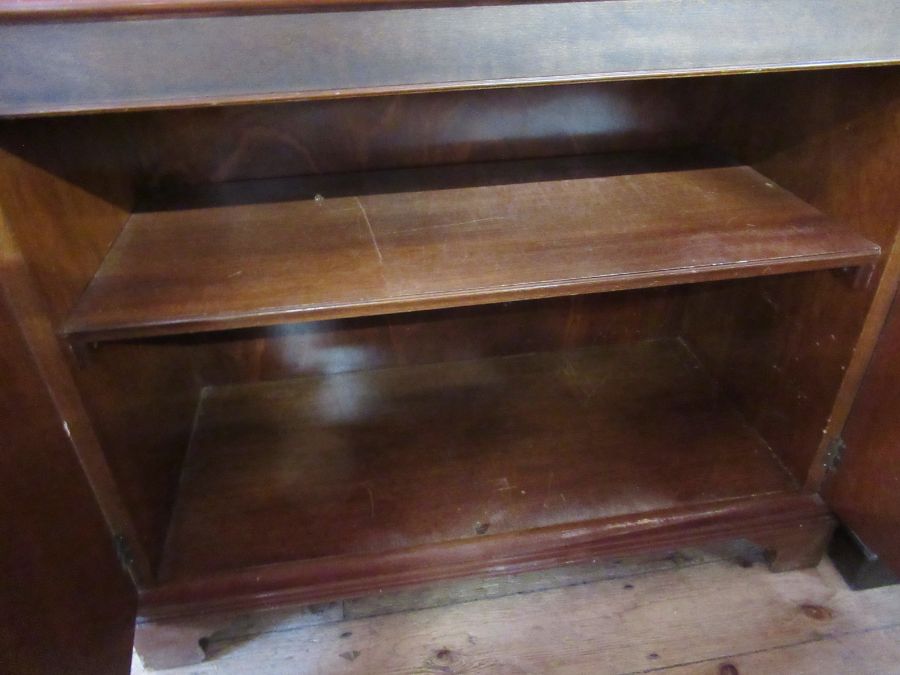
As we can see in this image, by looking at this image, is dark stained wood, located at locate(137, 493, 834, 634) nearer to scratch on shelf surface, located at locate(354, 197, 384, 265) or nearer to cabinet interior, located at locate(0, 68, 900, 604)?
cabinet interior, located at locate(0, 68, 900, 604)

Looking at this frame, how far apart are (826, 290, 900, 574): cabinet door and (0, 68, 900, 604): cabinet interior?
4 cm

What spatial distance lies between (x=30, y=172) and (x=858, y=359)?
3.06ft

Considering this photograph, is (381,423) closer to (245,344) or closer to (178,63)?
(245,344)

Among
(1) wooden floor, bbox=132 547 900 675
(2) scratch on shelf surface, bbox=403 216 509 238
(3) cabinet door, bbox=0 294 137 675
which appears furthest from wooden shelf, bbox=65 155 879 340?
(1) wooden floor, bbox=132 547 900 675

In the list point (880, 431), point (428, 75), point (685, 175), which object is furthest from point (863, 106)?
point (428, 75)

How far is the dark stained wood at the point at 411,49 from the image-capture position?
1.63 ft

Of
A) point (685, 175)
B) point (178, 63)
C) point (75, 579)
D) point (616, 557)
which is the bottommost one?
point (616, 557)

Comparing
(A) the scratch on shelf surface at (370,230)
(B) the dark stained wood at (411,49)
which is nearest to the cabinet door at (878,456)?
(B) the dark stained wood at (411,49)

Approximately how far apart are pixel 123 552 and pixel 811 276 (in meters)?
0.92

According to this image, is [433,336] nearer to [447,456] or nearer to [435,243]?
[447,456]

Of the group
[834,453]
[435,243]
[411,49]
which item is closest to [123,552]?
[435,243]

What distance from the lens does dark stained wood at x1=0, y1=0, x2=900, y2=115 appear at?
498mm

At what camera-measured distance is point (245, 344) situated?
109 centimetres

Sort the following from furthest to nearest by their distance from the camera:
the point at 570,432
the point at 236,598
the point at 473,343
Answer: the point at 473,343 < the point at 570,432 < the point at 236,598
